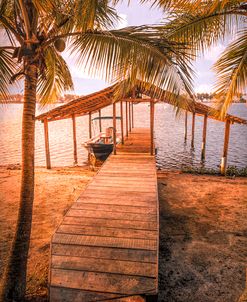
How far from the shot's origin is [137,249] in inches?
169

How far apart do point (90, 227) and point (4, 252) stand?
8.29 feet

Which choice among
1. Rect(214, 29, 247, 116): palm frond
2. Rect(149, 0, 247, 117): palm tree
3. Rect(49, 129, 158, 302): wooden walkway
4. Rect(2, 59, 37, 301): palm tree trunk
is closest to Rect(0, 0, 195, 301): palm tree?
Rect(2, 59, 37, 301): palm tree trunk

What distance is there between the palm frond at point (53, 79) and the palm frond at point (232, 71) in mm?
3635

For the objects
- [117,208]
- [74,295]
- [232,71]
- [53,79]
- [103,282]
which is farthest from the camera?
[117,208]

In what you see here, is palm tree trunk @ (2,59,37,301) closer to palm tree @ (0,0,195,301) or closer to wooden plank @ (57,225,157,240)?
palm tree @ (0,0,195,301)

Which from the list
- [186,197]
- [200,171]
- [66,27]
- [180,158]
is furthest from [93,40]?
[180,158]

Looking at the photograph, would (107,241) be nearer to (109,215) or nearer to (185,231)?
(109,215)

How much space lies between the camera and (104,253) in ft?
14.0

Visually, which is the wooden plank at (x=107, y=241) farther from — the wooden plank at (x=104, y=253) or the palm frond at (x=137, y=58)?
the palm frond at (x=137, y=58)

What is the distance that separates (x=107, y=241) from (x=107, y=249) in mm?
229

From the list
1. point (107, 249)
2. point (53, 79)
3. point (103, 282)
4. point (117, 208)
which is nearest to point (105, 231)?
point (107, 249)

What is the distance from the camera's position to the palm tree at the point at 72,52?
3294 mm

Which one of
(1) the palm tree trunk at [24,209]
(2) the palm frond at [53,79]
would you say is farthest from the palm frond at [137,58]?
(2) the palm frond at [53,79]

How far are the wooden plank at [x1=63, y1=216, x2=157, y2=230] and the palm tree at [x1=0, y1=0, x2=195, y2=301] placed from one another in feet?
4.89
